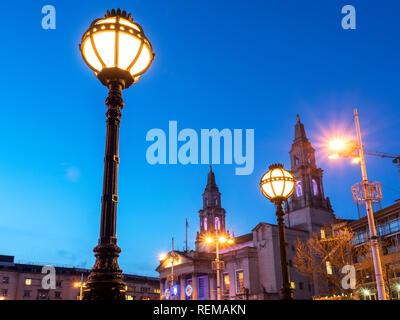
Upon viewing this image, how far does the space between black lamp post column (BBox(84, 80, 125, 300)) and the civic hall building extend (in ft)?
190

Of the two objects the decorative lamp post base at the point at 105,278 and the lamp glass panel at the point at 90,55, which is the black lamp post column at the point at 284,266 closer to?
the decorative lamp post base at the point at 105,278

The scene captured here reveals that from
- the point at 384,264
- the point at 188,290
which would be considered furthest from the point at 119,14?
the point at 188,290

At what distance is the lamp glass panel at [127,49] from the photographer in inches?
233

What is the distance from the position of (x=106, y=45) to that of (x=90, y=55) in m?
0.36

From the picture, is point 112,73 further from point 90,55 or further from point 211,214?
point 211,214

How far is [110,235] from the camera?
17.6 feet

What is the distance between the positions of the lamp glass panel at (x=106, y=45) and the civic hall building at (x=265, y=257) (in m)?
58.1

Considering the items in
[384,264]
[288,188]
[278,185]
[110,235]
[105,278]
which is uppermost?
[278,185]

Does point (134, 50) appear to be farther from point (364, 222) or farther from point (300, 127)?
point (300, 127)

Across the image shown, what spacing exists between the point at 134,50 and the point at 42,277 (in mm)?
109394

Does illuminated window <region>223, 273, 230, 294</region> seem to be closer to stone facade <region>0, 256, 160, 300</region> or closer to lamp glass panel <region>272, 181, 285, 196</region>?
stone facade <region>0, 256, 160, 300</region>

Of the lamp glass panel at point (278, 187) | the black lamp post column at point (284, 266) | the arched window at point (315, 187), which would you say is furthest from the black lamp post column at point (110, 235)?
the arched window at point (315, 187)
